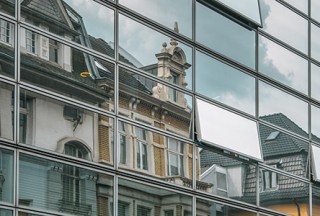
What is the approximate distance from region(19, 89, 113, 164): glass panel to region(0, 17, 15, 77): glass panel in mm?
437

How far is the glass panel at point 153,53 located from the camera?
17.5 m

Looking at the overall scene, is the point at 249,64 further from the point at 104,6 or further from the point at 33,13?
the point at 33,13

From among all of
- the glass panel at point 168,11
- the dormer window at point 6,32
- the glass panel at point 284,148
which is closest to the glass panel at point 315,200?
the glass panel at point 284,148

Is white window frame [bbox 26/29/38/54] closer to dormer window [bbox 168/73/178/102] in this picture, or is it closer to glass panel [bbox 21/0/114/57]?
glass panel [bbox 21/0/114/57]

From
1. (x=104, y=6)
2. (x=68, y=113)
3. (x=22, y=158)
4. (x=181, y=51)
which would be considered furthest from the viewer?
(x=181, y=51)

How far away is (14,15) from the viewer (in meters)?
15.1

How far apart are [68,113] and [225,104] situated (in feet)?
15.5

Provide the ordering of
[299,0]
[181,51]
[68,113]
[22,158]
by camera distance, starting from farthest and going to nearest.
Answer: [299,0]
[181,51]
[68,113]
[22,158]

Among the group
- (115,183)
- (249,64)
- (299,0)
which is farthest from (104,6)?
(299,0)

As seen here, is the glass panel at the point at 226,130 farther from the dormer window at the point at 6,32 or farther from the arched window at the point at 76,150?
the dormer window at the point at 6,32

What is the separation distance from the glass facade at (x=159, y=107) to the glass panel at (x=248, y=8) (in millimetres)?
34

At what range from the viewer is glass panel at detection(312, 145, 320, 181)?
2196cm

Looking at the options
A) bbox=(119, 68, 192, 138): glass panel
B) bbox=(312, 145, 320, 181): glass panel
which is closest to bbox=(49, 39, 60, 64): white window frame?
bbox=(119, 68, 192, 138): glass panel

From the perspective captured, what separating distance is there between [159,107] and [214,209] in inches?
91.0
